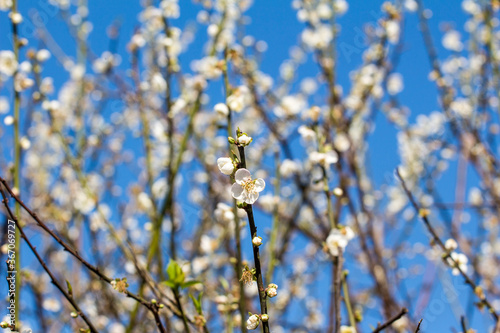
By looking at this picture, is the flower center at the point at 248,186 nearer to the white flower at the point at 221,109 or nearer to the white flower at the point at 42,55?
the white flower at the point at 221,109

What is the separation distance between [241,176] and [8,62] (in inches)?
73.0

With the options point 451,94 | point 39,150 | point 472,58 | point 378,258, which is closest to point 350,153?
point 378,258

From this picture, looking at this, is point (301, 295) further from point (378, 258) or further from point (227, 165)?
point (227, 165)

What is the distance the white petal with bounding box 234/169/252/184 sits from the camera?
4.47 feet

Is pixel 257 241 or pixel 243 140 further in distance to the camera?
pixel 243 140

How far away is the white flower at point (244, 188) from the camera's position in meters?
1.36

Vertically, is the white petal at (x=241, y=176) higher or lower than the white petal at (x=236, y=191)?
higher

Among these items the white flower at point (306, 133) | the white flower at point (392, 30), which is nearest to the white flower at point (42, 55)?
the white flower at point (306, 133)

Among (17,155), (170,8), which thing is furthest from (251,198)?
(170,8)

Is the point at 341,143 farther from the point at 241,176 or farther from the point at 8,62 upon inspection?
the point at 241,176

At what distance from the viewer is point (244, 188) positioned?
54.6 inches

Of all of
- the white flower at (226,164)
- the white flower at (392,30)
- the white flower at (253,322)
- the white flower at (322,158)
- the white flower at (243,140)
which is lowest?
the white flower at (253,322)

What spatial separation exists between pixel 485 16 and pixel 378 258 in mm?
2270

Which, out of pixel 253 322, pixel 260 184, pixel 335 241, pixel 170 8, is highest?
pixel 170 8
